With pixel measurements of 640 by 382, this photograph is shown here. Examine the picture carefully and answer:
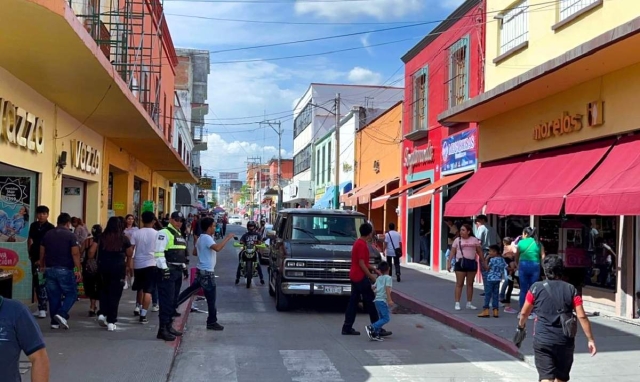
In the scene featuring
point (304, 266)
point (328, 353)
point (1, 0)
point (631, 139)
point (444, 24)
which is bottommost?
point (328, 353)

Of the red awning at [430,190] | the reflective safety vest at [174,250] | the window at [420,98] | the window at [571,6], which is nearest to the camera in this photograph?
the reflective safety vest at [174,250]

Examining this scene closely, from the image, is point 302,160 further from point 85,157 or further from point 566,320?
point 566,320

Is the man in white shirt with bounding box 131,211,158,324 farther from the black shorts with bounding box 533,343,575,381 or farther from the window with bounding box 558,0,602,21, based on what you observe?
the window with bounding box 558,0,602,21

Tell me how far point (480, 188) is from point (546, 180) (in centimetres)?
323

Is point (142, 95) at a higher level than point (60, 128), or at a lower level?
higher

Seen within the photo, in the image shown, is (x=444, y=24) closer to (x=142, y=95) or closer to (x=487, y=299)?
(x=142, y=95)

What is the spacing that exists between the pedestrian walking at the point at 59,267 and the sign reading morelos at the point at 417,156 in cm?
1429

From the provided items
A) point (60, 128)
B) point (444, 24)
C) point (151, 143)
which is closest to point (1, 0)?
point (60, 128)

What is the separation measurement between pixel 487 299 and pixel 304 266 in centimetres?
341

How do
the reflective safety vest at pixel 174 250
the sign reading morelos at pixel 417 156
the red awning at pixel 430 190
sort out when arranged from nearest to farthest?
1. the reflective safety vest at pixel 174 250
2. the red awning at pixel 430 190
3. the sign reading morelos at pixel 417 156

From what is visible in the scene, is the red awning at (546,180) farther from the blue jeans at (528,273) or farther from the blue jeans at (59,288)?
the blue jeans at (59,288)

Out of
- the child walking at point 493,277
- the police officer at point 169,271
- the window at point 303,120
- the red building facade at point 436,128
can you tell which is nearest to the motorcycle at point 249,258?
the red building facade at point 436,128

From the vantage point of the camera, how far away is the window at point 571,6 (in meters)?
12.4

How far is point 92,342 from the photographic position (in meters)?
8.53
